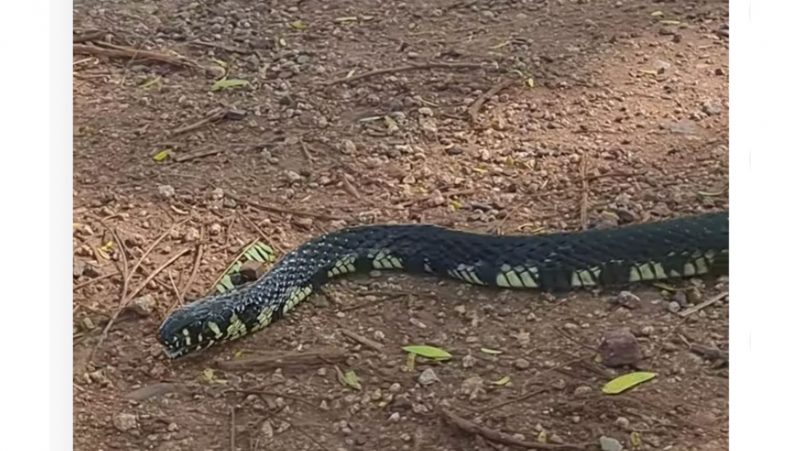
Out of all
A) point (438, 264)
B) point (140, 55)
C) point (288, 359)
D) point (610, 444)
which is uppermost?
point (140, 55)

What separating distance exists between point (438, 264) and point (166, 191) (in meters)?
0.46

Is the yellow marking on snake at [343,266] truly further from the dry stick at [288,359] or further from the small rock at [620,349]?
the small rock at [620,349]

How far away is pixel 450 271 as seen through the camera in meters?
2.25

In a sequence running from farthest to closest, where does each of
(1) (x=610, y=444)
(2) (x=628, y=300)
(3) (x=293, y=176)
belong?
(3) (x=293, y=176), (2) (x=628, y=300), (1) (x=610, y=444)

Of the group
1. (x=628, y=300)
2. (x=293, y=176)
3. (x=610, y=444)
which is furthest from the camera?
(x=293, y=176)

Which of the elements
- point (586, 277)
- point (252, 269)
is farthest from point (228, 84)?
point (586, 277)

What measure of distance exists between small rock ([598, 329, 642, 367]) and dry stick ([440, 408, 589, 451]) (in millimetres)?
141

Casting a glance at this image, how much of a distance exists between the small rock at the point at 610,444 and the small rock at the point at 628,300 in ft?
0.70

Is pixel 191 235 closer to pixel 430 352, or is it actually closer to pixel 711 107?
pixel 430 352

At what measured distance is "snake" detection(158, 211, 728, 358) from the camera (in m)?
2.20

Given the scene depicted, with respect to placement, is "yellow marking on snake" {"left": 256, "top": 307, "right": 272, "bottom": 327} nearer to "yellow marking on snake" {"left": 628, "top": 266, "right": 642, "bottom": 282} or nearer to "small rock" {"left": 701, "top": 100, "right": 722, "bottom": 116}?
"yellow marking on snake" {"left": 628, "top": 266, "right": 642, "bottom": 282}

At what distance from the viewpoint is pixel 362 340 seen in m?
2.21

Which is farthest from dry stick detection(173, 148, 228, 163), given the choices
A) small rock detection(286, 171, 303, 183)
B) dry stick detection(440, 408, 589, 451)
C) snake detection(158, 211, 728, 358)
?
dry stick detection(440, 408, 589, 451)
